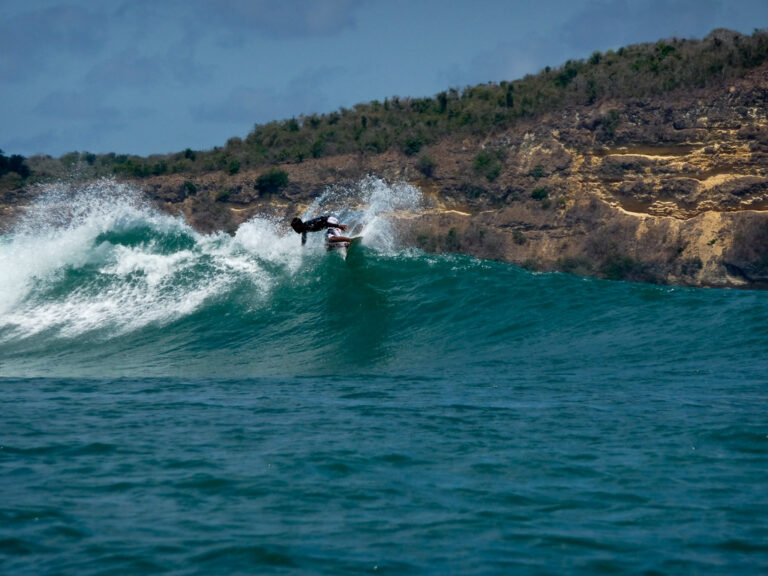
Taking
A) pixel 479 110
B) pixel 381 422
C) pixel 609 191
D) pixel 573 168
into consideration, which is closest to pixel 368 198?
pixel 479 110

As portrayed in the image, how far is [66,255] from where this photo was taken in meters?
25.1

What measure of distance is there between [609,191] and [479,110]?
11.7 m

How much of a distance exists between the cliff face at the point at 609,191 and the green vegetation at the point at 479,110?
835 millimetres

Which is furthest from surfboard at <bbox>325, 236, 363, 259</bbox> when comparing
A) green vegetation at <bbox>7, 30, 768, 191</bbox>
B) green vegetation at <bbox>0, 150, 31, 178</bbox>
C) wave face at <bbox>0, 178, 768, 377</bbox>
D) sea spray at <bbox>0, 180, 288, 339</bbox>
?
green vegetation at <bbox>0, 150, 31, 178</bbox>

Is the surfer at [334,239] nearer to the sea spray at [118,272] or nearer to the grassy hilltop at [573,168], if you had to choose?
the sea spray at [118,272]

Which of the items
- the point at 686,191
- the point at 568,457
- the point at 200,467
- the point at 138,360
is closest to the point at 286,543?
the point at 200,467

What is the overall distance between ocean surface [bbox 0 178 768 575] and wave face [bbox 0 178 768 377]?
8cm

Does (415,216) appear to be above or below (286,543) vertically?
above

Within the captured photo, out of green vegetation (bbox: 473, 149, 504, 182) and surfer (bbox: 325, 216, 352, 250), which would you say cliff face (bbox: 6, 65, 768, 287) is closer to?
green vegetation (bbox: 473, 149, 504, 182)

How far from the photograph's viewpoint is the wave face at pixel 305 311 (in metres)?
15.8

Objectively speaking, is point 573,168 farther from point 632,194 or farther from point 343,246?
point 343,246

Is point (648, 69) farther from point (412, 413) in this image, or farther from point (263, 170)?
point (412, 413)

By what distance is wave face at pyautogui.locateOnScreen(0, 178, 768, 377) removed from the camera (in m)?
15.8

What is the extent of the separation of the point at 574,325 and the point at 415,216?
2932 centimetres
